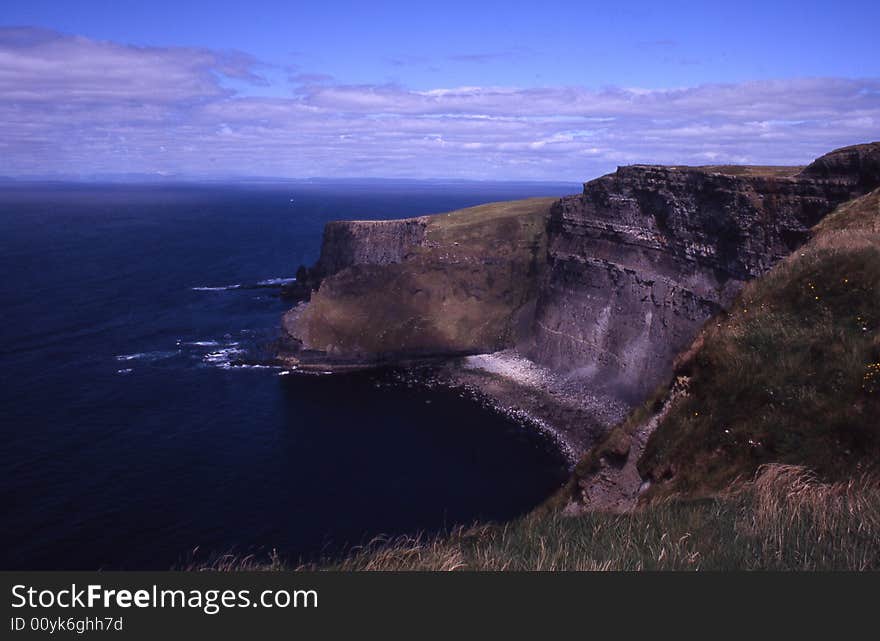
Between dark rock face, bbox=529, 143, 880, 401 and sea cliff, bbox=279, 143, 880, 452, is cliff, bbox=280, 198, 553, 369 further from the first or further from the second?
dark rock face, bbox=529, 143, 880, 401

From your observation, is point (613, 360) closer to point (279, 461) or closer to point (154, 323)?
point (279, 461)

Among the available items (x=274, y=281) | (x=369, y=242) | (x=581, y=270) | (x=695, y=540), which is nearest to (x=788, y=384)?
(x=695, y=540)

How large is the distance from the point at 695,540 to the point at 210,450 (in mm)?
45488

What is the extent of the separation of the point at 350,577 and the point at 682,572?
3.98m

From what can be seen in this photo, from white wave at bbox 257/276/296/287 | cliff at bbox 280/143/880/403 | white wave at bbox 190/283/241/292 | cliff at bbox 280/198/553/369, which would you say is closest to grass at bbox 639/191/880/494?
cliff at bbox 280/143/880/403

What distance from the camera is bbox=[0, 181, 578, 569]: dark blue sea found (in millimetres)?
37688

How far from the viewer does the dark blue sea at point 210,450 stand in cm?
3769

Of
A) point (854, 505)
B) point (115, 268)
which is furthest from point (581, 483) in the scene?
point (115, 268)

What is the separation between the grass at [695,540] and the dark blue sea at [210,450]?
875 centimetres

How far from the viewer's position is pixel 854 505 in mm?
9906

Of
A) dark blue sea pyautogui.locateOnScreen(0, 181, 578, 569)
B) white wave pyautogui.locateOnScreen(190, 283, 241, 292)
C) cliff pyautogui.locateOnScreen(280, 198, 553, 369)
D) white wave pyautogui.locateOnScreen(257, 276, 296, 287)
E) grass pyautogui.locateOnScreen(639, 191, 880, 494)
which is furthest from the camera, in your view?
white wave pyautogui.locateOnScreen(257, 276, 296, 287)

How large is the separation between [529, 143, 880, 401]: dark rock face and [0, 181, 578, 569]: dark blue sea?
13.4m

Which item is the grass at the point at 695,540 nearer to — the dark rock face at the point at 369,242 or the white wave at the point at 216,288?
the dark rock face at the point at 369,242

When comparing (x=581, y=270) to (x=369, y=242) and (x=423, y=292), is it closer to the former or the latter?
(x=423, y=292)
